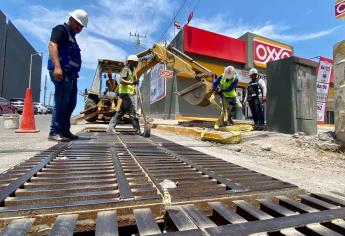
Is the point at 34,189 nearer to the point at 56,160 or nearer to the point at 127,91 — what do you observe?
the point at 56,160

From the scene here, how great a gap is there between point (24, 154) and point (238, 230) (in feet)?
9.32

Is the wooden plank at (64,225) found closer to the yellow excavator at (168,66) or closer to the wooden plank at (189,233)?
the wooden plank at (189,233)

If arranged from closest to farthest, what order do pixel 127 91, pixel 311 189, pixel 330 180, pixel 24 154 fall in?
pixel 311 189 → pixel 330 180 → pixel 24 154 → pixel 127 91

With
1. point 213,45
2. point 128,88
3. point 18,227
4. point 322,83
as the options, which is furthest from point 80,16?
point 213,45

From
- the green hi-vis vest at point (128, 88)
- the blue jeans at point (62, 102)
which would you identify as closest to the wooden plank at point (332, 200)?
the blue jeans at point (62, 102)

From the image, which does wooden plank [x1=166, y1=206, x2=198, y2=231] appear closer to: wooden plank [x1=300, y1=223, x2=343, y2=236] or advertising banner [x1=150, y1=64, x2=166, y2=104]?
wooden plank [x1=300, y1=223, x2=343, y2=236]

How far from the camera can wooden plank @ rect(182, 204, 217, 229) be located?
52.6 inches

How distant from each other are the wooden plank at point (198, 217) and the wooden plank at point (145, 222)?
202 millimetres

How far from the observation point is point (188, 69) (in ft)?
27.6

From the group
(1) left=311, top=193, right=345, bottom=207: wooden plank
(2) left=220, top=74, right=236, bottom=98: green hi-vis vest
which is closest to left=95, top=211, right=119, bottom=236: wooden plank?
(1) left=311, top=193, right=345, bottom=207: wooden plank

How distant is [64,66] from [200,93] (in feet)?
15.4

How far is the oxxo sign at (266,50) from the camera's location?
58.0 feet

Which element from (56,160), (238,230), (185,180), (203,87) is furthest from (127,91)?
(238,230)

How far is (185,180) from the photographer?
2182 mm
